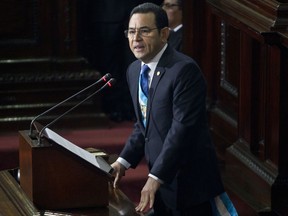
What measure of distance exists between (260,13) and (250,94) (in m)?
0.49

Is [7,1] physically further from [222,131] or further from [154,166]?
[154,166]

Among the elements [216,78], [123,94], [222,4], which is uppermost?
[222,4]

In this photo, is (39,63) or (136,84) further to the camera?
(39,63)

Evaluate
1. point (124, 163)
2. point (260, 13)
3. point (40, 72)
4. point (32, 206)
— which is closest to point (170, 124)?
point (124, 163)

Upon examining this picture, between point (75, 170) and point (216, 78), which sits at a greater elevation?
point (75, 170)

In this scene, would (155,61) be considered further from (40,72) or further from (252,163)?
(40,72)

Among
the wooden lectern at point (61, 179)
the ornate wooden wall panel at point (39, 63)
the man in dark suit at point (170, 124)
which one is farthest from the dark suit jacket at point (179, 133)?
the ornate wooden wall panel at point (39, 63)

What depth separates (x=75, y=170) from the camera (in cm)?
344

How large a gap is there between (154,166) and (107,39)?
3.68 metres

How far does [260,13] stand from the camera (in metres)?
5.07

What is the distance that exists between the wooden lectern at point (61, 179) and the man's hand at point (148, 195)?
0.12 meters

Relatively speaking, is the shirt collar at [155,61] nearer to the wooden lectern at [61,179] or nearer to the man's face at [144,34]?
the man's face at [144,34]

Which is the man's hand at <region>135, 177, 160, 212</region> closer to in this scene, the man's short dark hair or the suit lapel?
the suit lapel

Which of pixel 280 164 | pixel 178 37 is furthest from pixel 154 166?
pixel 178 37
